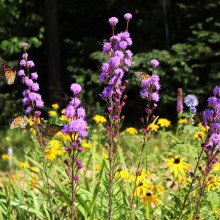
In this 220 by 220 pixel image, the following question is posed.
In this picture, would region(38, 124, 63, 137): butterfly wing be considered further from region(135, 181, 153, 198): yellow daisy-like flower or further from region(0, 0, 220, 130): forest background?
region(0, 0, 220, 130): forest background

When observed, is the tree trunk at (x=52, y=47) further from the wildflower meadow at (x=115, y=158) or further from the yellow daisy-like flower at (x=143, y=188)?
the yellow daisy-like flower at (x=143, y=188)

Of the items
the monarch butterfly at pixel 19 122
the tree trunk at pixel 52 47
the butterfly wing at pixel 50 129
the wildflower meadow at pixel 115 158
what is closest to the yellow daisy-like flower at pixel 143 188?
the wildflower meadow at pixel 115 158

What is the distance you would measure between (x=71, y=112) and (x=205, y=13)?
974cm

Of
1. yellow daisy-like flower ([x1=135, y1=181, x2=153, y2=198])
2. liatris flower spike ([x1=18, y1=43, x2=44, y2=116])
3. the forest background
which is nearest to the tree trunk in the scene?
the forest background

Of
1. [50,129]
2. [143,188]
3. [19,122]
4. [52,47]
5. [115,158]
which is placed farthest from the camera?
[52,47]

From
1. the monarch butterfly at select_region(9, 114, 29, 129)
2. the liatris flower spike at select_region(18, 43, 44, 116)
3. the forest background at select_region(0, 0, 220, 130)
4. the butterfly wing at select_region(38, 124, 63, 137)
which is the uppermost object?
the forest background at select_region(0, 0, 220, 130)

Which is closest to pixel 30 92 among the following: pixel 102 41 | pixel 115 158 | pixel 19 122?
pixel 19 122

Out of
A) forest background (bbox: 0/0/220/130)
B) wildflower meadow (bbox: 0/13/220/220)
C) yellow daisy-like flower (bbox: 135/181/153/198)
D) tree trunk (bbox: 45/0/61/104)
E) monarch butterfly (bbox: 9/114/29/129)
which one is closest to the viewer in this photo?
wildflower meadow (bbox: 0/13/220/220)

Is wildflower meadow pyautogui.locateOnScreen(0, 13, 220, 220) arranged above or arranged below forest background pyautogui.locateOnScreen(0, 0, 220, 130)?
below

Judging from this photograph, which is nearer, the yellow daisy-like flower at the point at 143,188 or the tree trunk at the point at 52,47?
the yellow daisy-like flower at the point at 143,188

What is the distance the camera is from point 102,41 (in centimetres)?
1230

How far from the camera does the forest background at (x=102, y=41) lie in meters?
10.9

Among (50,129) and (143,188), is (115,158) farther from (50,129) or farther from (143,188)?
(143,188)

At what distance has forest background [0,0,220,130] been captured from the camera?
10852 millimetres
